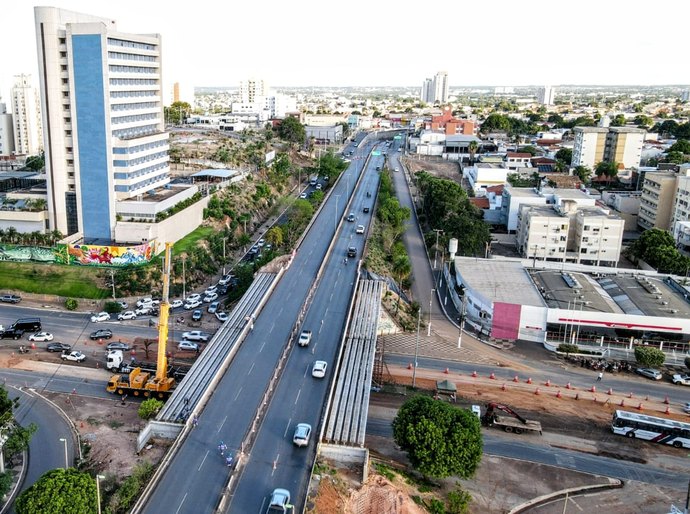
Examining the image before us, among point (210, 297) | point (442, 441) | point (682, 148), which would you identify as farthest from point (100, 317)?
point (682, 148)

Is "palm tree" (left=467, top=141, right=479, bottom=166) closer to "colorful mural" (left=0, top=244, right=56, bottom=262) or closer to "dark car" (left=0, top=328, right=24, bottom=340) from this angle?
"colorful mural" (left=0, top=244, right=56, bottom=262)

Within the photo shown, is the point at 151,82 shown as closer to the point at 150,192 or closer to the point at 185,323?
the point at 150,192

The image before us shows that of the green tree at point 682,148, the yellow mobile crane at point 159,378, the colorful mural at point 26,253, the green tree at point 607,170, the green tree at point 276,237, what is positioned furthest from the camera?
the green tree at point 682,148

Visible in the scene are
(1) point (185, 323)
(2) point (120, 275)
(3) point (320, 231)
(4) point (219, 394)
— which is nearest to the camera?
(4) point (219, 394)

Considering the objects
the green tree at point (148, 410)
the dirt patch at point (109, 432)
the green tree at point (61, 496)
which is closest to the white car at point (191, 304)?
the dirt patch at point (109, 432)

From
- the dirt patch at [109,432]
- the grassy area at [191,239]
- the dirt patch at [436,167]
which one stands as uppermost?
the dirt patch at [436,167]

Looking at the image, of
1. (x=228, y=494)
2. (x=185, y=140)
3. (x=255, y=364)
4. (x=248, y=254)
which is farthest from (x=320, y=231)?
(x=185, y=140)

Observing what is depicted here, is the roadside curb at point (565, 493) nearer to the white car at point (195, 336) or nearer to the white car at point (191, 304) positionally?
the white car at point (195, 336)
